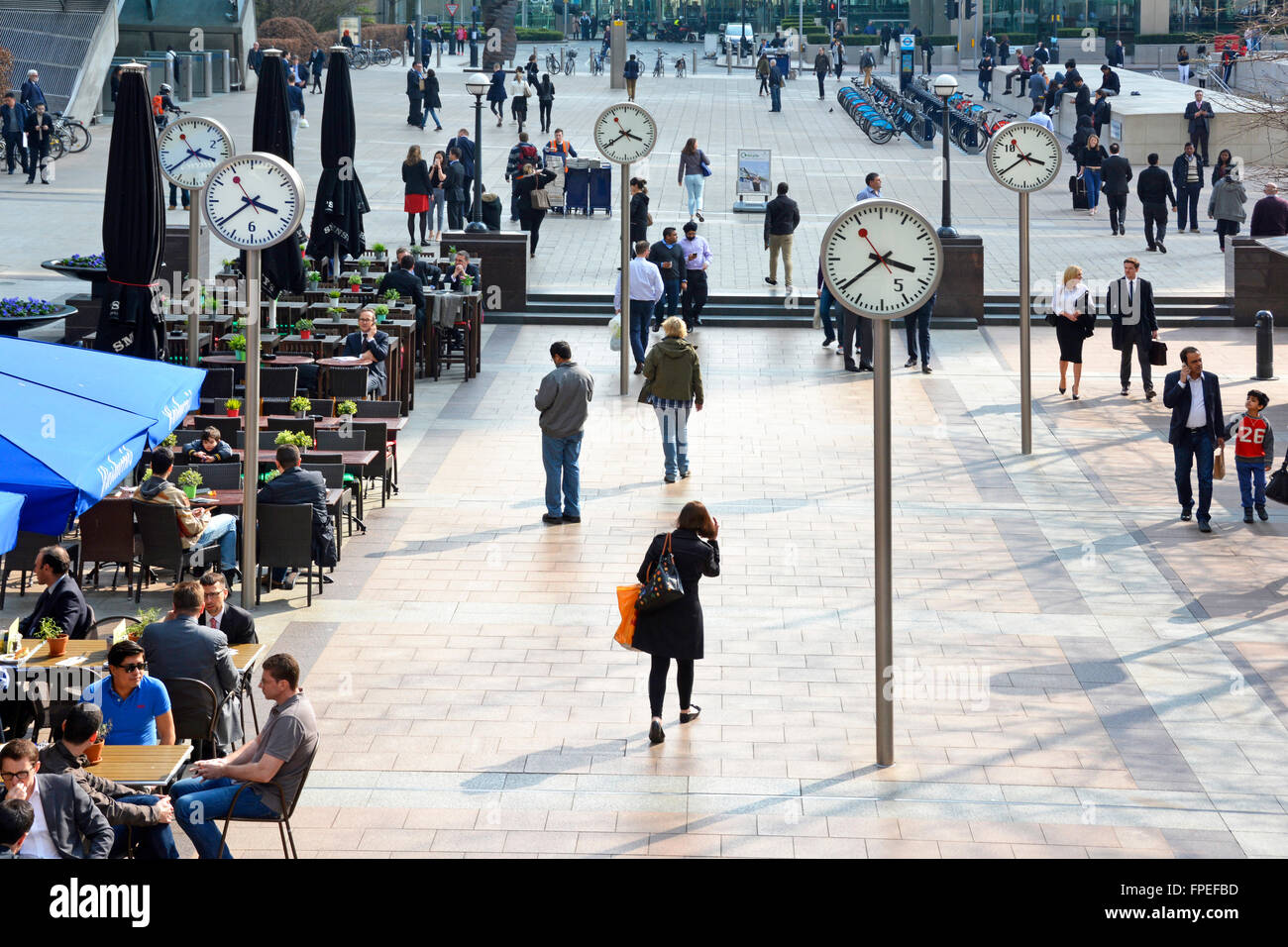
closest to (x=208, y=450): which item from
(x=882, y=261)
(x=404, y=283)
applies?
(x=404, y=283)

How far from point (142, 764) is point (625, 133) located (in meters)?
12.2

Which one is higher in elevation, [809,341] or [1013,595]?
[809,341]

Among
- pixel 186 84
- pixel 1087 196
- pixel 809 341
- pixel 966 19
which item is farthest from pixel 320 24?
pixel 809 341

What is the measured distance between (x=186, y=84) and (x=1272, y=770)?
142 feet

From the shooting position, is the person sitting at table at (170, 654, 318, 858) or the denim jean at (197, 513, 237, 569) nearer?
the person sitting at table at (170, 654, 318, 858)

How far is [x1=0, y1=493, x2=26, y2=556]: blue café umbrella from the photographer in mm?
9227

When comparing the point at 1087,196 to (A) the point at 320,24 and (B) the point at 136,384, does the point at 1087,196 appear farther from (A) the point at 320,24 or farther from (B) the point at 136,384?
(A) the point at 320,24

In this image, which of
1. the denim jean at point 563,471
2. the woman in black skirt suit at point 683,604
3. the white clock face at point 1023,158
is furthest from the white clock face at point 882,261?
the white clock face at point 1023,158

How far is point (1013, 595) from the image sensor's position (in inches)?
511

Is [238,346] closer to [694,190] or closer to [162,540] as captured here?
[162,540]

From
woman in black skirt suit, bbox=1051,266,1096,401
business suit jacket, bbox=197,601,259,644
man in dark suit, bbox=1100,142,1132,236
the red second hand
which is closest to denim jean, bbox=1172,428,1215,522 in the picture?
woman in black skirt suit, bbox=1051,266,1096,401

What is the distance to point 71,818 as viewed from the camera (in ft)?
24.4

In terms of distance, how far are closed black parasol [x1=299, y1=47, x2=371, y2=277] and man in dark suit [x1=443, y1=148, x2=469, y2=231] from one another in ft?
26.7

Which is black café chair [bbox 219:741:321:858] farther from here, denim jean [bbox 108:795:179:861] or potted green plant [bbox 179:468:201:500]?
potted green plant [bbox 179:468:201:500]
